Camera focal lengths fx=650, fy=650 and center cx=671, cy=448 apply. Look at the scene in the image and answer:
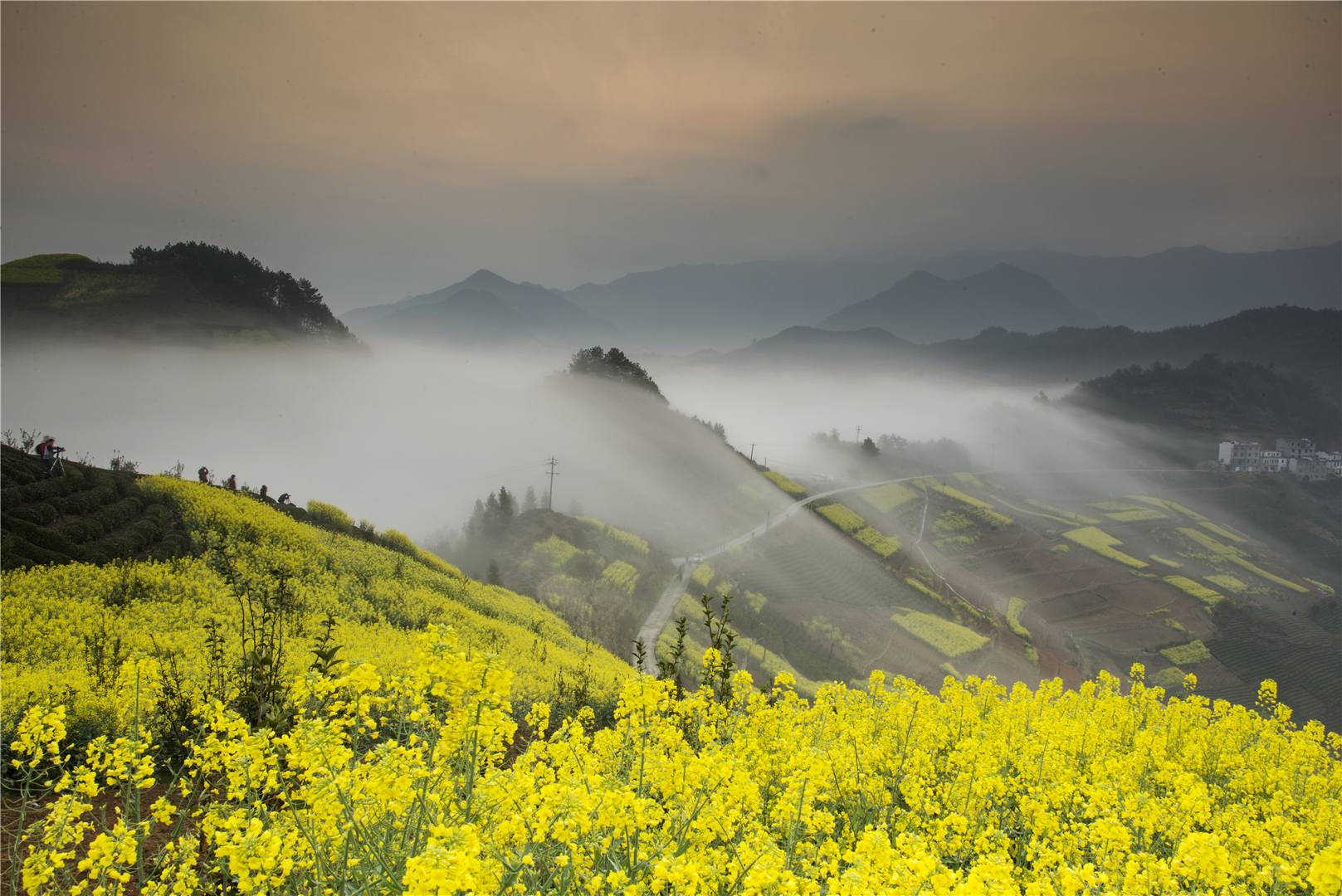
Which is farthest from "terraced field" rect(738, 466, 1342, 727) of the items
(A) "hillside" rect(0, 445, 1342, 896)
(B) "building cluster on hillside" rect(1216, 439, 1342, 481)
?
(B) "building cluster on hillside" rect(1216, 439, 1342, 481)

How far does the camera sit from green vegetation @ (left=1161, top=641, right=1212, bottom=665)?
60.2 metres

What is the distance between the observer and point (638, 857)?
14.9 ft

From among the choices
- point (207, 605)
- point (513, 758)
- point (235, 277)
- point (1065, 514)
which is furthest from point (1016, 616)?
point (235, 277)

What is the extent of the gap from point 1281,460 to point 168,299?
663ft

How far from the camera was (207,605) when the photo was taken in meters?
14.8

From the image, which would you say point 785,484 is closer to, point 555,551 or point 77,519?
point 555,551

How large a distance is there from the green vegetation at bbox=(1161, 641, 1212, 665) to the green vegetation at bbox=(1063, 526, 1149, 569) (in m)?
19.2

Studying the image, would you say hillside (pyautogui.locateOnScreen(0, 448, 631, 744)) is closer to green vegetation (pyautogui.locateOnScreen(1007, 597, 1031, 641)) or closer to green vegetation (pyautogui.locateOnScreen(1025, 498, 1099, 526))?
green vegetation (pyautogui.locateOnScreen(1007, 597, 1031, 641))

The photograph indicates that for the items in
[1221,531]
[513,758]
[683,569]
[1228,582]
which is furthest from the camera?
[1221,531]

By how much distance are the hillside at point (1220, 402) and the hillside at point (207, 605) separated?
7746 inches

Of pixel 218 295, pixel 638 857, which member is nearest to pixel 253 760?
pixel 638 857

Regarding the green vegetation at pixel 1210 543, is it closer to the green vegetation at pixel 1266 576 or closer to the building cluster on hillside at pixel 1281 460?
the green vegetation at pixel 1266 576

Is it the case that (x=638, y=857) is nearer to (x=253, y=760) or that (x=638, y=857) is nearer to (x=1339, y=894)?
(x=253, y=760)

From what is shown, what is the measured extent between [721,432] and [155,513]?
8617cm
